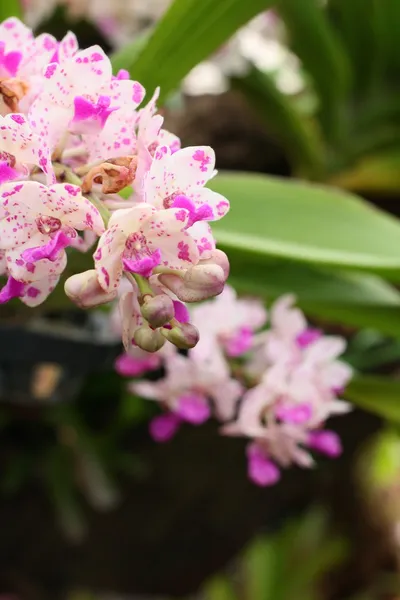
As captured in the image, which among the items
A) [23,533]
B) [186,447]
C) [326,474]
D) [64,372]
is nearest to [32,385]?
[64,372]

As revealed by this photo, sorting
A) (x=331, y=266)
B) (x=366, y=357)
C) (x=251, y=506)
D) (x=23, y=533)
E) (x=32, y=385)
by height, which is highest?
(x=331, y=266)

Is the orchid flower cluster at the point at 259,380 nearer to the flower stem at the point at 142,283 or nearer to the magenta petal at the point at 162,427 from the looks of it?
the magenta petal at the point at 162,427

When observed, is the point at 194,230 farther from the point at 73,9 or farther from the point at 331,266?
the point at 73,9

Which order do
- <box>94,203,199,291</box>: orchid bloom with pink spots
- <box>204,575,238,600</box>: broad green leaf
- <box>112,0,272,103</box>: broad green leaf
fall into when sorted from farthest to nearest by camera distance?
<box>204,575,238,600</box>: broad green leaf, <box>112,0,272,103</box>: broad green leaf, <box>94,203,199,291</box>: orchid bloom with pink spots

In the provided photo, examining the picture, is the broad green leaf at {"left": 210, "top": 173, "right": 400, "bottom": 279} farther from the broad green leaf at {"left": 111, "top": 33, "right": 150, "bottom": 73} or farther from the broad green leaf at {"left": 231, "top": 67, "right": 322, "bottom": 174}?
the broad green leaf at {"left": 231, "top": 67, "right": 322, "bottom": 174}

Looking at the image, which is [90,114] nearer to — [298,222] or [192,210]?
[192,210]

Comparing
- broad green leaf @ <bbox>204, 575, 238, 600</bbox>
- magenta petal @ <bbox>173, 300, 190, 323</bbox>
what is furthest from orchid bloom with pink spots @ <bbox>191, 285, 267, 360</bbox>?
broad green leaf @ <bbox>204, 575, 238, 600</bbox>
